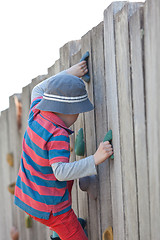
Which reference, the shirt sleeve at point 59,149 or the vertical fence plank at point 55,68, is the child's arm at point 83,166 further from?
the vertical fence plank at point 55,68

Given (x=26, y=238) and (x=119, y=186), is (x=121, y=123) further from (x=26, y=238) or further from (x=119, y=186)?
(x=26, y=238)

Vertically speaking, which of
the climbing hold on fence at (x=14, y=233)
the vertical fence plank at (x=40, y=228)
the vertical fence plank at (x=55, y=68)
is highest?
the vertical fence plank at (x=55, y=68)

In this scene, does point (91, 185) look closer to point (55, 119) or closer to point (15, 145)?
point (55, 119)

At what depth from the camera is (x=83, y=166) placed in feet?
7.03

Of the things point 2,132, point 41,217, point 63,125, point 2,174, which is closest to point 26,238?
point 2,174

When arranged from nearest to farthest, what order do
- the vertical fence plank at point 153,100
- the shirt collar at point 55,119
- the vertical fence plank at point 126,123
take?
the vertical fence plank at point 153,100 < the vertical fence plank at point 126,123 < the shirt collar at point 55,119

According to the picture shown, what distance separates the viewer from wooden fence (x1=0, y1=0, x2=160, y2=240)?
1.68m

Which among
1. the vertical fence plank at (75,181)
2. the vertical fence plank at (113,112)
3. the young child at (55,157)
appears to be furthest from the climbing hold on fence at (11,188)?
the vertical fence plank at (113,112)

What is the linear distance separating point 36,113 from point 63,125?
0.88ft

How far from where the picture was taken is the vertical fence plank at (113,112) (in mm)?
2086

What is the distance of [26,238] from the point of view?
417 centimetres

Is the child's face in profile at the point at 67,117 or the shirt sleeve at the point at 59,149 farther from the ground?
the child's face in profile at the point at 67,117

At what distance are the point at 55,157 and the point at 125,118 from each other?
45 centimetres

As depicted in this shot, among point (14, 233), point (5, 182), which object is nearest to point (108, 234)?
point (14, 233)
